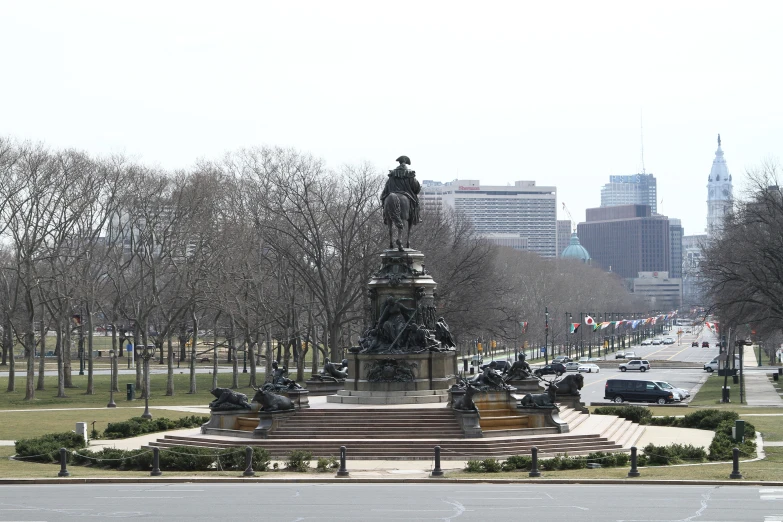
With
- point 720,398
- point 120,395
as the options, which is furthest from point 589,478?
point 120,395

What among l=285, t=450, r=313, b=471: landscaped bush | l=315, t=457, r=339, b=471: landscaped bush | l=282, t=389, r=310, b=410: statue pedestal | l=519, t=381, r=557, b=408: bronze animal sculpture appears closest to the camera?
l=315, t=457, r=339, b=471: landscaped bush

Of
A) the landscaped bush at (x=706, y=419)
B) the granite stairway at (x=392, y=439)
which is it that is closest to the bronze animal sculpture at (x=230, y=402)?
the granite stairway at (x=392, y=439)

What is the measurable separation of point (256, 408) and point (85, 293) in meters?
30.3


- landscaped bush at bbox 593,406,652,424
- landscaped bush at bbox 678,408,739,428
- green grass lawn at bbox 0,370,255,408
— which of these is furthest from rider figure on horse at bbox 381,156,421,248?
green grass lawn at bbox 0,370,255,408

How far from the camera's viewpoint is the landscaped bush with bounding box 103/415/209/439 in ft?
137

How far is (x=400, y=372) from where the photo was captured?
3959 cm

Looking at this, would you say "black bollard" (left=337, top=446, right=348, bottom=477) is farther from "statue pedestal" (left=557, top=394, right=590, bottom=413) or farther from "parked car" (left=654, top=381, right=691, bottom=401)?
"parked car" (left=654, top=381, right=691, bottom=401)

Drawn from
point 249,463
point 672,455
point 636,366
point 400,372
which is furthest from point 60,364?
point 636,366

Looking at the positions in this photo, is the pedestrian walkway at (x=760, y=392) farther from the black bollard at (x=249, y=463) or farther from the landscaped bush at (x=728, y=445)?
the black bollard at (x=249, y=463)

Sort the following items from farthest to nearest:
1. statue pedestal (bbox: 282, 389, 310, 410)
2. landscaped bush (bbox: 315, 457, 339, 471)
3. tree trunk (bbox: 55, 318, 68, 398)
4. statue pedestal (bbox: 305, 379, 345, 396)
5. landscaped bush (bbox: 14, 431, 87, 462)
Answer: tree trunk (bbox: 55, 318, 68, 398) < statue pedestal (bbox: 305, 379, 345, 396) < statue pedestal (bbox: 282, 389, 310, 410) < landscaped bush (bbox: 14, 431, 87, 462) < landscaped bush (bbox: 315, 457, 339, 471)

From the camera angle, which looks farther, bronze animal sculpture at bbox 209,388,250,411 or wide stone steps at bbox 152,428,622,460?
bronze animal sculpture at bbox 209,388,250,411

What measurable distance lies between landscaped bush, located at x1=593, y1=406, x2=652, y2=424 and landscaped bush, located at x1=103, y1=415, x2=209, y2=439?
16.0 meters

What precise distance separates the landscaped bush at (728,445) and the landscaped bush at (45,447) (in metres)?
18.7

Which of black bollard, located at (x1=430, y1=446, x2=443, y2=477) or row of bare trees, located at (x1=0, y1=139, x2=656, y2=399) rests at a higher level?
row of bare trees, located at (x1=0, y1=139, x2=656, y2=399)
